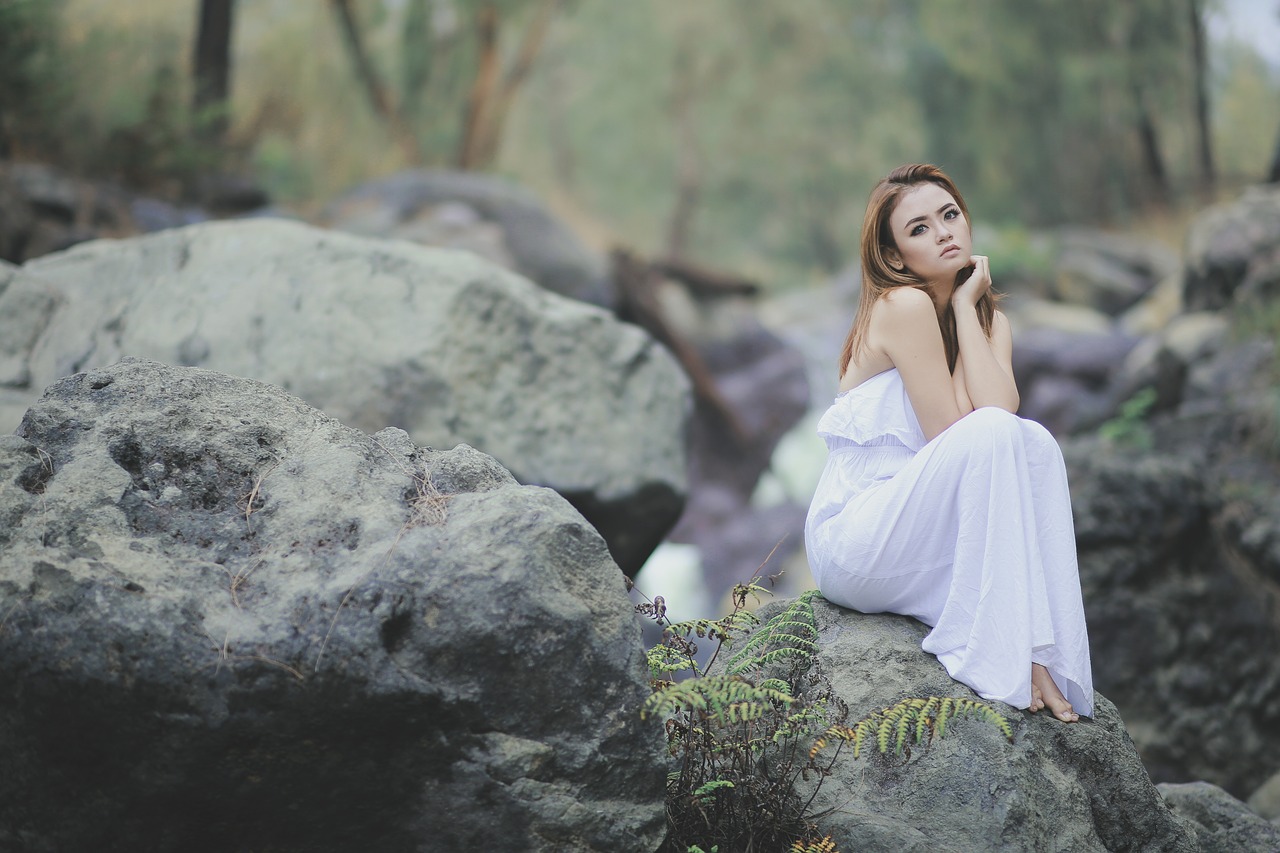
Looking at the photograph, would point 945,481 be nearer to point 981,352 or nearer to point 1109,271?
point 981,352

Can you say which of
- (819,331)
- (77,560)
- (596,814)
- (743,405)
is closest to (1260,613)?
(596,814)

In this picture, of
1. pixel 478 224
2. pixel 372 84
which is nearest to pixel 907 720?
pixel 478 224

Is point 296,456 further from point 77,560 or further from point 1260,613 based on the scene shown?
point 1260,613

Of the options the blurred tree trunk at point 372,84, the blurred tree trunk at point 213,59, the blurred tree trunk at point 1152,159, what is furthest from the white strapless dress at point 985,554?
the blurred tree trunk at point 1152,159

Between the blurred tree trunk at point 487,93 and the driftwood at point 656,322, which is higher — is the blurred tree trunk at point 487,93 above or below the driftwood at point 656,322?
above

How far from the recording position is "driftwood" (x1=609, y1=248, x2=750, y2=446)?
1116 cm

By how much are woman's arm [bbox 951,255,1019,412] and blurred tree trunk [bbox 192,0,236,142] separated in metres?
9.47

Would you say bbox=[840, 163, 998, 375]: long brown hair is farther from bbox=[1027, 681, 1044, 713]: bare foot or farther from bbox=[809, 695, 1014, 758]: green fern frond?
bbox=[809, 695, 1014, 758]: green fern frond

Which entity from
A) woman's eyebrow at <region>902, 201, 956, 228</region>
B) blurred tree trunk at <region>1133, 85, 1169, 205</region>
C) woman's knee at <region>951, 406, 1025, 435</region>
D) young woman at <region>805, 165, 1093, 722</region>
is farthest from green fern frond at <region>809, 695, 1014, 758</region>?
blurred tree trunk at <region>1133, 85, 1169, 205</region>

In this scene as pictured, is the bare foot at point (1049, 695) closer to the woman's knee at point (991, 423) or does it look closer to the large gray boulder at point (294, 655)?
the woman's knee at point (991, 423)

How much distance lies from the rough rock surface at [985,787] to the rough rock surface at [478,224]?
7.31m

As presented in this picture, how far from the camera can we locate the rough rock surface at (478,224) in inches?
392

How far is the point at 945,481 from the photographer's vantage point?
3055 millimetres

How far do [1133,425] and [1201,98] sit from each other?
11.0 m
